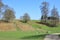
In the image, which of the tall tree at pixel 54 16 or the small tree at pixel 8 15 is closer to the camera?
the small tree at pixel 8 15

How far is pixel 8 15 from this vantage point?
259 feet

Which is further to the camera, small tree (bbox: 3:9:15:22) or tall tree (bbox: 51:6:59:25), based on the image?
tall tree (bbox: 51:6:59:25)

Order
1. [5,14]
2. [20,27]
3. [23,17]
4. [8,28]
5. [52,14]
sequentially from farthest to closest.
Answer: [52,14]
[23,17]
[5,14]
[20,27]
[8,28]

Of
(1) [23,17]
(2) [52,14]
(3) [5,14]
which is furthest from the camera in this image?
(2) [52,14]

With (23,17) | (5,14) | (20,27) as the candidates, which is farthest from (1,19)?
(23,17)

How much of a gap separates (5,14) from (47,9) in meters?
30.0

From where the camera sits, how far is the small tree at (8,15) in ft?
252

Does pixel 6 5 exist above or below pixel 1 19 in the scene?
above

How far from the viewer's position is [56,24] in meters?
→ 97.6

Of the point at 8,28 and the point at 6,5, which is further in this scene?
the point at 6,5

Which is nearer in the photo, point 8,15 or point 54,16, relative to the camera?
point 8,15

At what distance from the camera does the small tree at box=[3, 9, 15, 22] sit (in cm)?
7666

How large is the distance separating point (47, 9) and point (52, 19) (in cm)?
548

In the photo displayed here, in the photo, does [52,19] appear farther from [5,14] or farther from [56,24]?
[5,14]
